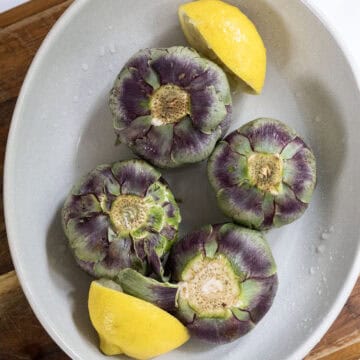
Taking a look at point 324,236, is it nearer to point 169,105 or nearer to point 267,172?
point 267,172

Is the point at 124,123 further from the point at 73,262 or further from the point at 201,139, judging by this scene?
the point at 73,262

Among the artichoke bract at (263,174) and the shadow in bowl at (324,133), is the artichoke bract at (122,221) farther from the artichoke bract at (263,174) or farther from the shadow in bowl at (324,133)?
the shadow in bowl at (324,133)

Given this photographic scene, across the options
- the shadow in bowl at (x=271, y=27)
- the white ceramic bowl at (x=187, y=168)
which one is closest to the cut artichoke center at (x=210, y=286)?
the white ceramic bowl at (x=187, y=168)

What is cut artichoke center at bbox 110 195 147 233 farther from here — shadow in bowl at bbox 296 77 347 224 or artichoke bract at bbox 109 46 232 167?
shadow in bowl at bbox 296 77 347 224

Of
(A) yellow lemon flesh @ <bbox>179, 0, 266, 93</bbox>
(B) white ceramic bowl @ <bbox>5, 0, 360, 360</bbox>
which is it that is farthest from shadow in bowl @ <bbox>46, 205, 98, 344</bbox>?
(A) yellow lemon flesh @ <bbox>179, 0, 266, 93</bbox>

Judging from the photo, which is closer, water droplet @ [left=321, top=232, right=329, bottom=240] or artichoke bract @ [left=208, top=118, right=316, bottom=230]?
artichoke bract @ [left=208, top=118, right=316, bottom=230]

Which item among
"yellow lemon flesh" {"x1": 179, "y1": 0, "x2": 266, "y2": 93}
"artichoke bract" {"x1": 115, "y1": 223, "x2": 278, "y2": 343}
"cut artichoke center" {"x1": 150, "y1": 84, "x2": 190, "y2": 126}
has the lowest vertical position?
"artichoke bract" {"x1": 115, "y1": 223, "x2": 278, "y2": 343}

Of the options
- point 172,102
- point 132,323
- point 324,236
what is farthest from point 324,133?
point 132,323

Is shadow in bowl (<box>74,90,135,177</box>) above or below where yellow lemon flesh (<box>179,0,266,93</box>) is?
below

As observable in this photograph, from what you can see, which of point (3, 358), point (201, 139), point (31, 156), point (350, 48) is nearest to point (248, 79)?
point (201, 139)
